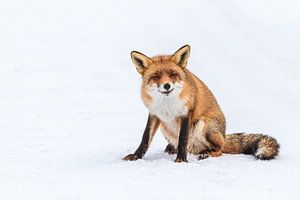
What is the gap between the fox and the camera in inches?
284

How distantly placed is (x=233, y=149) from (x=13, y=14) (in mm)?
14169

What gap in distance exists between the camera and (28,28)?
19.1 metres

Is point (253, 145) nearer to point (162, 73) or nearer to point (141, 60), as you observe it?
point (162, 73)

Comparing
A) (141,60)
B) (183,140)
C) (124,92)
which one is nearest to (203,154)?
(183,140)

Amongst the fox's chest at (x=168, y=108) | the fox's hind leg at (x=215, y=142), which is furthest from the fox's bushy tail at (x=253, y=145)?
the fox's chest at (x=168, y=108)

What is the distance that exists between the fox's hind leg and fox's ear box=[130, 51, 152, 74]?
1225 millimetres

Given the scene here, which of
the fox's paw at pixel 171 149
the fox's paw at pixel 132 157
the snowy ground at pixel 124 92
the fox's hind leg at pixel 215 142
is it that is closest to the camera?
the snowy ground at pixel 124 92

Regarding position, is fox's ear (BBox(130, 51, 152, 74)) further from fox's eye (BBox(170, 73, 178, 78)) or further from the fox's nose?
the fox's nose

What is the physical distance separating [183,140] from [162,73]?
0.87 metres

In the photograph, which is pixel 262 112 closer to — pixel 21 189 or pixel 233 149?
pixel 233 149

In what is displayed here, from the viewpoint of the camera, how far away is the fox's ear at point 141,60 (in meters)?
7.38

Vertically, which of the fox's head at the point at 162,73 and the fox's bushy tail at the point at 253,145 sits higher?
the fox's head at the point at 162,73

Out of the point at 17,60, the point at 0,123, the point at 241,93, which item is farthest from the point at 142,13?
the point at 0,123

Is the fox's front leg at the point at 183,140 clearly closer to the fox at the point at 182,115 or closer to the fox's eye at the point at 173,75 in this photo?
the fox at the point at 182,115
